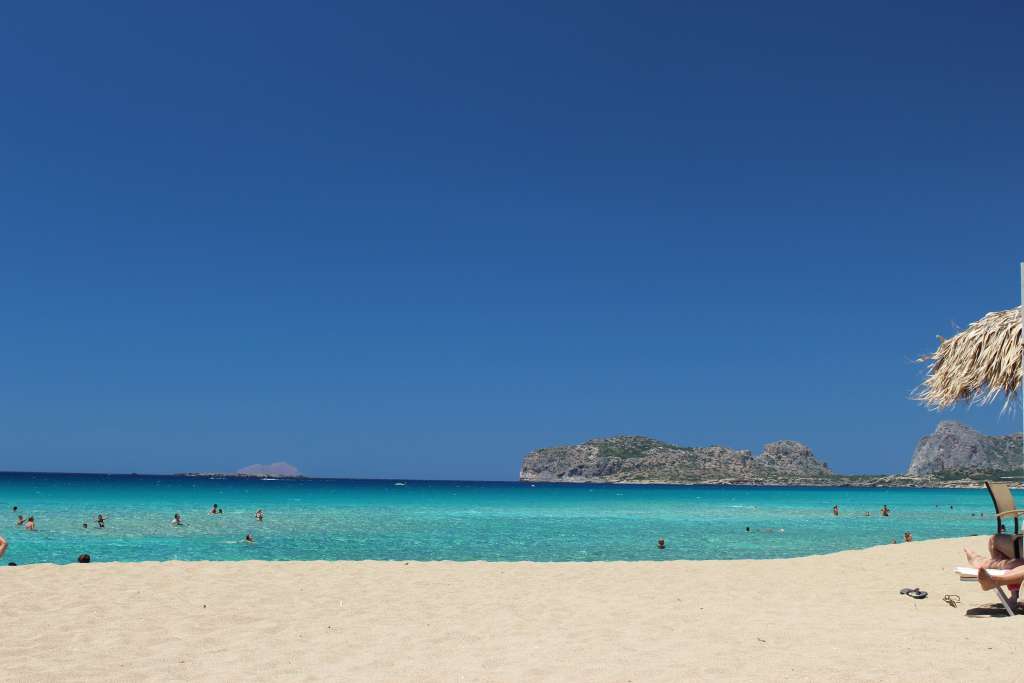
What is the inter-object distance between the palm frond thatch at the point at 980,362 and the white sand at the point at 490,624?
10.4 ft

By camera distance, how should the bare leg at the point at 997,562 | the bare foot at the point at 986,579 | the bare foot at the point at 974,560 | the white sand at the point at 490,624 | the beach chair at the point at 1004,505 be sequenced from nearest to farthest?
the white sand at the point at 490,624
the bare foot at the point at 986,579
the bare leg at the point at 997,562
the beach chair at the point at 1004,505
the bare foot at the point at 974,560

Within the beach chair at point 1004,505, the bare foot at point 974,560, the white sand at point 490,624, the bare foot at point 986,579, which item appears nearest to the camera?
the white sand at point 490,624

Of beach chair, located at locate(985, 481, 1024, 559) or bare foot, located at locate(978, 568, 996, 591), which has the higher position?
beach chair, located at locate(985, 481, 1024, 559)

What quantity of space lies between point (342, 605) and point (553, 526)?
32.4 meters

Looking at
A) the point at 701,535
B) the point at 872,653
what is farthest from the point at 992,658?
the point at 701,535

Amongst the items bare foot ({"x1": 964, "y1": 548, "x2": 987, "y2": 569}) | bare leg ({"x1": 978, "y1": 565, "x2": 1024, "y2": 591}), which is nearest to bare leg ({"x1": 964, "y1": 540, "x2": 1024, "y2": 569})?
bare foot ({"x1": 964, "y1": 548, "x2": 987, "y2": 569})

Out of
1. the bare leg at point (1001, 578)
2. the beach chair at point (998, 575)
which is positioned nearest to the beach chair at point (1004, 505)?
the bare leg at point (1001, 578)

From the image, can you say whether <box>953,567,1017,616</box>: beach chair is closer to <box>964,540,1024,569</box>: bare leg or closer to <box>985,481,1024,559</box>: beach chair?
<box>964,540,1024,569</box>: bare leg

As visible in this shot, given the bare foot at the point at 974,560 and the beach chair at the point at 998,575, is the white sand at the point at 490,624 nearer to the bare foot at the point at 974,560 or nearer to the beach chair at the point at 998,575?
the beach chair at the point at 998,575

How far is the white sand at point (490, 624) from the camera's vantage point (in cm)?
759

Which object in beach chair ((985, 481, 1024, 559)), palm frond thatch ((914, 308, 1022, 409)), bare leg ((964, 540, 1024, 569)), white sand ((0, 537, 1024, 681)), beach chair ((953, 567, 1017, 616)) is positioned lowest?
white sand ((0, 537, 1024, 681))

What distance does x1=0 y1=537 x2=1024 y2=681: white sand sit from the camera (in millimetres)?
7586

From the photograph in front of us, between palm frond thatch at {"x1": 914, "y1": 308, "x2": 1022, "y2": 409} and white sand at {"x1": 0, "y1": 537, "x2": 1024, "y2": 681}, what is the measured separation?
318 cm

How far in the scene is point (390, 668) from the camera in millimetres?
7730
